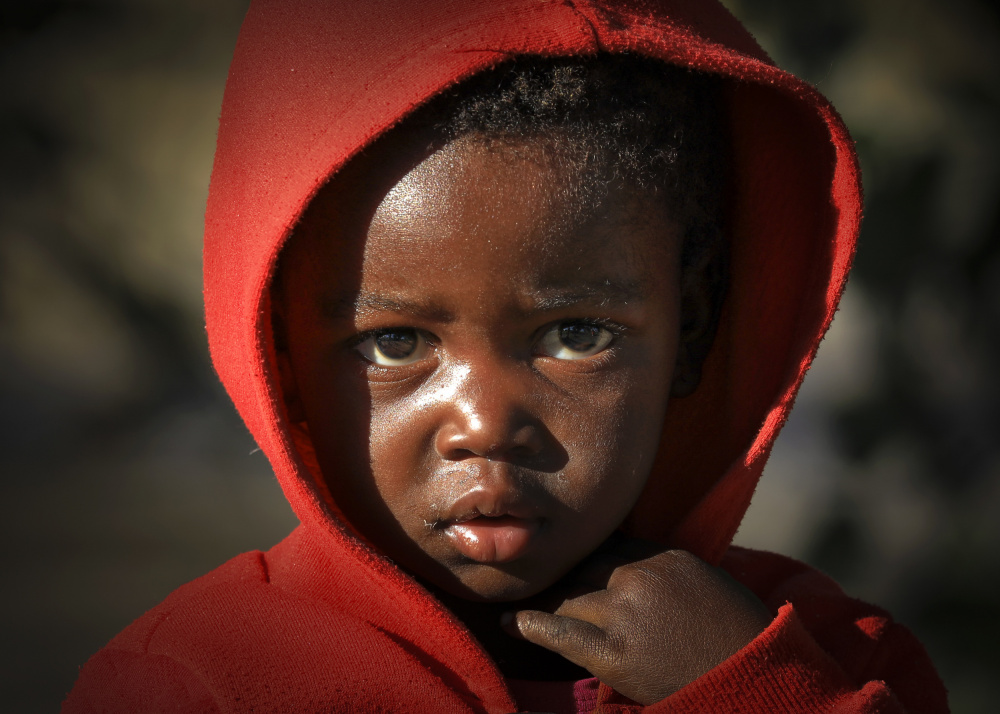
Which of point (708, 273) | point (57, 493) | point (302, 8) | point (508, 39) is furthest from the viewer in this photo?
point (57, 493)

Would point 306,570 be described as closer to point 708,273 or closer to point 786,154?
point 708,273

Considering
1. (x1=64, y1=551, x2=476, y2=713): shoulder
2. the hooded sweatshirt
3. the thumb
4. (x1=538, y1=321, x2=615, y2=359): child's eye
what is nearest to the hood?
the hooded sweatshirt

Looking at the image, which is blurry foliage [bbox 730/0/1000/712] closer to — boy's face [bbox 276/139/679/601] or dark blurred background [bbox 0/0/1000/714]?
dark blurred background [bbox 0/0/1000/714]

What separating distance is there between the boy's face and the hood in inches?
2.3

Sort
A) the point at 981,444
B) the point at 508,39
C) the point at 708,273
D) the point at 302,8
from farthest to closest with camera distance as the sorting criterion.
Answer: the point at 981,444 → the point at 708,273 → the point at 302,8 → the point at 508,39

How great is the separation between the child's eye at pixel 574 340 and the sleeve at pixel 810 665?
1.42ft

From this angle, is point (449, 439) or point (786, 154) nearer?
point (449, 439)

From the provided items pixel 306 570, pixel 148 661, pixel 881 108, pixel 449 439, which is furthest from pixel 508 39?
pixel 881 108

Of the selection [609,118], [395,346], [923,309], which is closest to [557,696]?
[395,346]

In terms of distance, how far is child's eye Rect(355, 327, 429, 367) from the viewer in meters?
1.12

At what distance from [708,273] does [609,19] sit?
1.50ft

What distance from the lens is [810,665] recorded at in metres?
1.20

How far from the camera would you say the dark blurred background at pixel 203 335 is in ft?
7.84

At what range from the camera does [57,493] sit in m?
2.41
